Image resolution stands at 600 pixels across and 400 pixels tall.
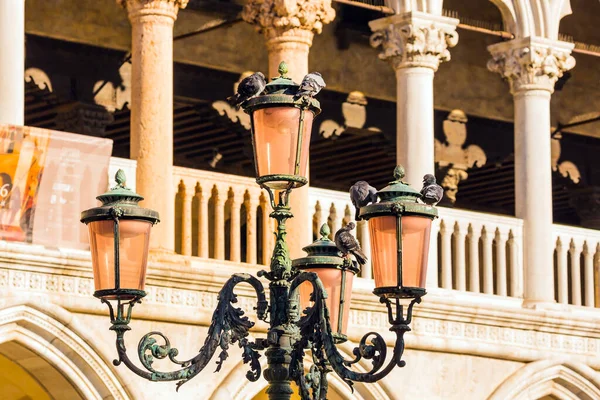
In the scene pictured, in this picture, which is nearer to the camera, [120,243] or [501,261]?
[120,243]

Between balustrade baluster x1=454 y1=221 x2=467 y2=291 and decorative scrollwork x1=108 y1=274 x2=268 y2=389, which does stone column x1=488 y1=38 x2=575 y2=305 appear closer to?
balustrade baluster x1=454 y1=221 x2=467 y2=291

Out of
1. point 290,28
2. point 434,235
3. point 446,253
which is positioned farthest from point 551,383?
point 290,28

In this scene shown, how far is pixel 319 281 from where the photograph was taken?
9016mm

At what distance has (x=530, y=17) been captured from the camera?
59.9 feet

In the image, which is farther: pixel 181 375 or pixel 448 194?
pixel 448 194

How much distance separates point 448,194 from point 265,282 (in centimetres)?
709

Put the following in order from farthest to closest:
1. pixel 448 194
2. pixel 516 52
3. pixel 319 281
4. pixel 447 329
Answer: pixel 448 194 < pixel 516 52 < pixel 447 329 < pixel 319 281

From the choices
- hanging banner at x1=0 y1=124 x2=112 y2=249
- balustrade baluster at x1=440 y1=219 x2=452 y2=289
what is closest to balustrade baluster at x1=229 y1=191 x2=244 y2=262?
hanging banner at x1=0 y1=124 x2=112 y2=249

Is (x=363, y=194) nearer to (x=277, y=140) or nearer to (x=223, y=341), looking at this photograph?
(x=277, y=140)

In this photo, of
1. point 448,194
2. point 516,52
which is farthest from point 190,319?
point 448,194

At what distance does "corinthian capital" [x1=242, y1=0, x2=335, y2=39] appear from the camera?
16438mm

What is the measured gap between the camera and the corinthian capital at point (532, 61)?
1816 centimetres

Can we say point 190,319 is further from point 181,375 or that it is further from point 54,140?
point 181,375

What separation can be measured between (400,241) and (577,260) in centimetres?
932
